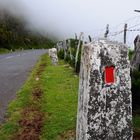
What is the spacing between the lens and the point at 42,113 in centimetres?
933

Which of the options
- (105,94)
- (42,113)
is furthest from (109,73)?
(42,113)

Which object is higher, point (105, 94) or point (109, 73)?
point (109, 73)

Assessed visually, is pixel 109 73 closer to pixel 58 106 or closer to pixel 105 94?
pixel 105 94

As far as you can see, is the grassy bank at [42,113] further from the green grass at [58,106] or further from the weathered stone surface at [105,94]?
the weathered stone surface at [105,94]

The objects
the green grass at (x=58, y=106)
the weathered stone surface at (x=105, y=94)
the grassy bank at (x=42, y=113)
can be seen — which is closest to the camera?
the weathered stone surface at (x=105, y=94)

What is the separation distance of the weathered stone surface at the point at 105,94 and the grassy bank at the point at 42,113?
1929 millimetres

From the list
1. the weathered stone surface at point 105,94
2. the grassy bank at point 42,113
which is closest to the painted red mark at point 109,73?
the weathered stone surface at point 105,94

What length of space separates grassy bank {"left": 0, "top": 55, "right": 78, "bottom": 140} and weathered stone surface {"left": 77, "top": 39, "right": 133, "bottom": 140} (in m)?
1.93

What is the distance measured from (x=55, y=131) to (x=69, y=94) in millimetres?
4152

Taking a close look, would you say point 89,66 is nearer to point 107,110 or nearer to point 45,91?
point 107,110

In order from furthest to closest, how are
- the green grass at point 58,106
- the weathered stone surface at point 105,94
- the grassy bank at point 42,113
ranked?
the green grass at point 58,106, the grassy bank at point 42,113, the weathered stone surface at point 105,94

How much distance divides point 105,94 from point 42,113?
3.98m

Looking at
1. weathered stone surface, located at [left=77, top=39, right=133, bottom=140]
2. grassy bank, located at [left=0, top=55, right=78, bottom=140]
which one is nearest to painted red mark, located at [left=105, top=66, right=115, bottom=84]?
weathered stone surface, located at [left=77, top=39, right=133, bottom=140]

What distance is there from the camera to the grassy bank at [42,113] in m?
7.74
